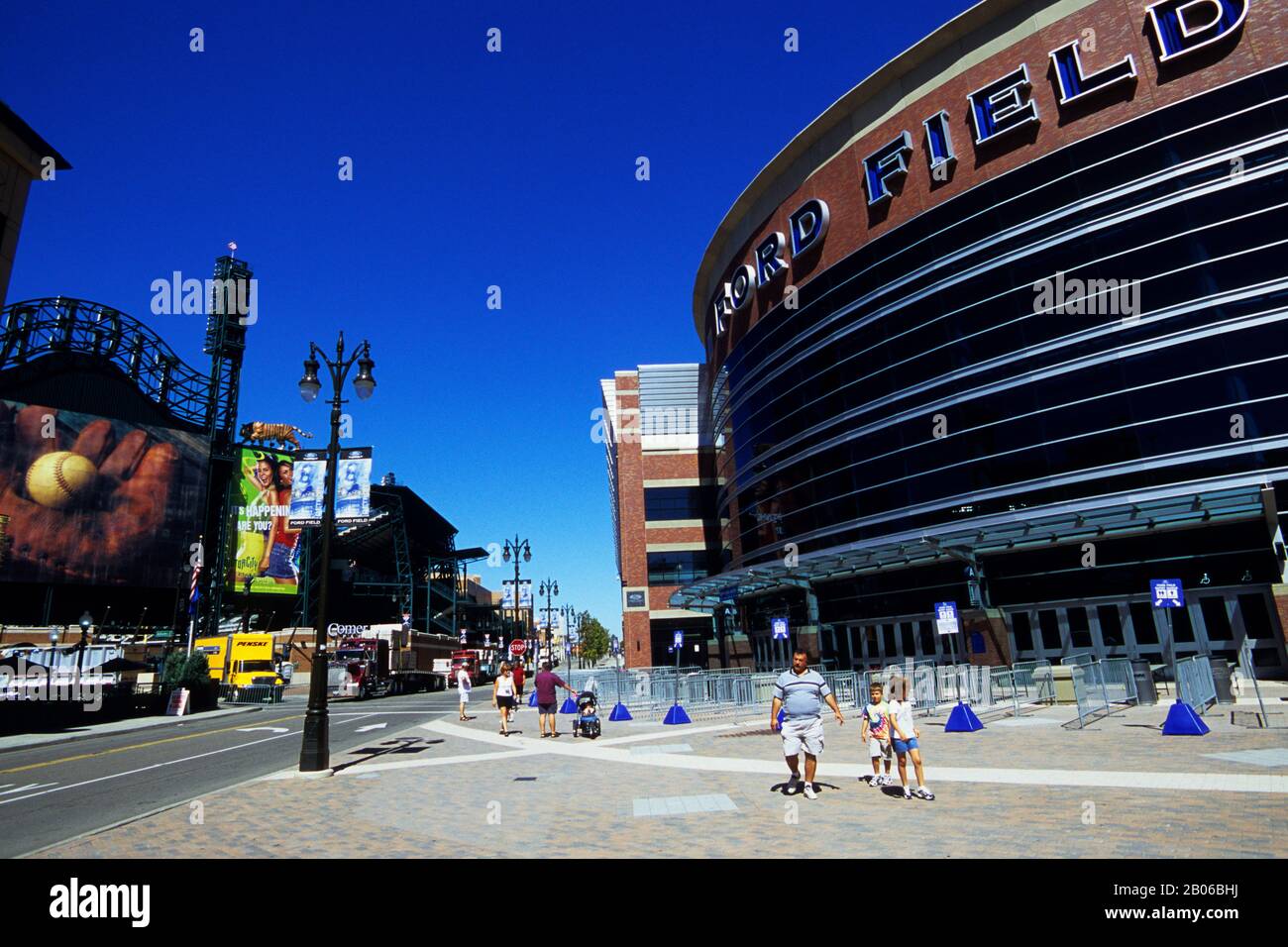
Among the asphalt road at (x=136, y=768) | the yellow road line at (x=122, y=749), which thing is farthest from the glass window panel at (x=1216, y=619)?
the yellow road line at (x=122, y=749)

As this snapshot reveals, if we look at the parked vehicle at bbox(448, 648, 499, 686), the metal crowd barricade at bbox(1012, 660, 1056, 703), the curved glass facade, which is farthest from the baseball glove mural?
the metal crowd barricade at bbox(1012, 660, 1056, 703)

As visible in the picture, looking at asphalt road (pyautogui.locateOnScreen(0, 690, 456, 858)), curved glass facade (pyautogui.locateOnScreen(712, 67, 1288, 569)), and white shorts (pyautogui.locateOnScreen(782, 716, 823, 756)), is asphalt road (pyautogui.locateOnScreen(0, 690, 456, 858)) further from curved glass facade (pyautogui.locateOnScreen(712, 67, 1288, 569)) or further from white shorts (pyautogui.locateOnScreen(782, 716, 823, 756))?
curved glass facade (pyautogui.locateOnScreen(712, 67, 1288, 569))

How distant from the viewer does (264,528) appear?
6850cm

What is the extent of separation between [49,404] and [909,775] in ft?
232

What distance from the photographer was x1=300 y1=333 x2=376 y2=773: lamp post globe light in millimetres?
12094

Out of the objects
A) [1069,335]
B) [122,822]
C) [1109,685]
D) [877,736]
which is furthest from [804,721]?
[1069,335]

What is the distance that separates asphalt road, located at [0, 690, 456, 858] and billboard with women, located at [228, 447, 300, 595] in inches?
1814

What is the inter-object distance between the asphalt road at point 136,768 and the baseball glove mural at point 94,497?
127 ft

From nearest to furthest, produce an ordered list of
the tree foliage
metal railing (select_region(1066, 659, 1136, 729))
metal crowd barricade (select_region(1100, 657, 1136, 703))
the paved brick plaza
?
the paved brick plaza < metal railing (select_region(1066, 659, 1136, 729)) < metal crowd barricade (select_region(1100, 657, 1136, 703)) < the tree foliage

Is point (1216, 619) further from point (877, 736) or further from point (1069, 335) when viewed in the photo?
point (877, 736)

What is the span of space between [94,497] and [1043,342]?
65216mm
